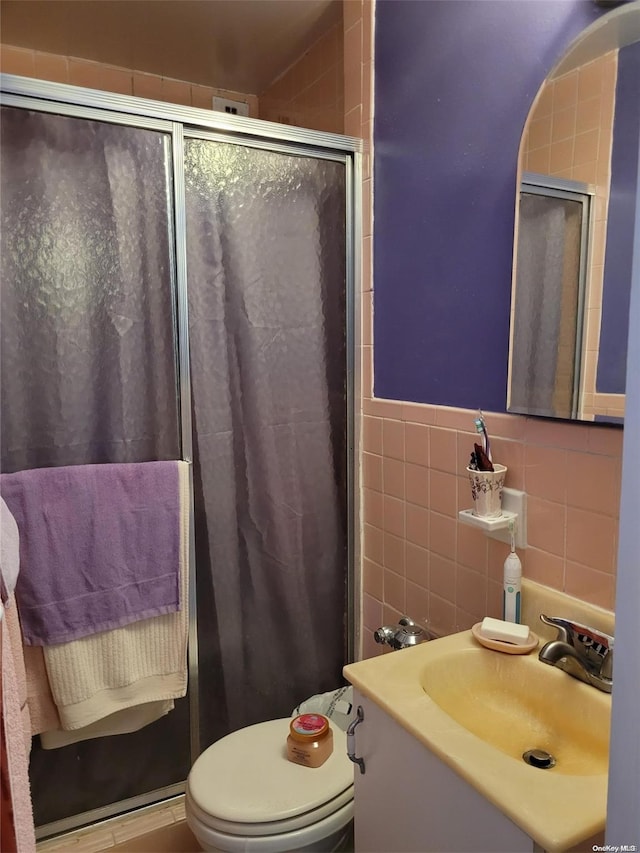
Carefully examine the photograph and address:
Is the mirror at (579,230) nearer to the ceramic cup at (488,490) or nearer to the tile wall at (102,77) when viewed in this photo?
the ceramic cup at (488,490)

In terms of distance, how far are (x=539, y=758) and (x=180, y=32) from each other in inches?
90.6

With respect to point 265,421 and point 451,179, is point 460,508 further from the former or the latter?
point 451,179

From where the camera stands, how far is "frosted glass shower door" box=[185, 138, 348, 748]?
5.47 ft

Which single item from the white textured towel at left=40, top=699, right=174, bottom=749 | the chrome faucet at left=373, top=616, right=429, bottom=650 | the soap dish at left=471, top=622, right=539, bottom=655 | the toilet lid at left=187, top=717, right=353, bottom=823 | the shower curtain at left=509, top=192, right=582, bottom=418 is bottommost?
the white textured towel at left=40, top=699, right=174, bottom=749

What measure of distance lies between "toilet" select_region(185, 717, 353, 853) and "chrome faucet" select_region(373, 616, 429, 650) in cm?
27

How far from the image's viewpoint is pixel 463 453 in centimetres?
149

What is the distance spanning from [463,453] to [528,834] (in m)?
0.85

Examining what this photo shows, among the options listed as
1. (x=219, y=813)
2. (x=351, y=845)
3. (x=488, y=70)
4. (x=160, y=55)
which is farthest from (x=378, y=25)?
(x=351, y=845)

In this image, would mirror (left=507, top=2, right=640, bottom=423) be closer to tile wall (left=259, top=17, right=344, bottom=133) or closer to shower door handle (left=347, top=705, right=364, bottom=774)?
shower door handle (left=347, top=705, right=364, bottom=774)

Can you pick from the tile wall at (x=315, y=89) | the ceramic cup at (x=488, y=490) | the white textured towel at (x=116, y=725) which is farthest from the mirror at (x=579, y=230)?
the white textured towel at (x=116, y=725)

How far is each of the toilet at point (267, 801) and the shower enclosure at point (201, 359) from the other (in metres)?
0.36

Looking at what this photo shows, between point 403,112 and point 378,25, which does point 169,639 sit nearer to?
point 403,112

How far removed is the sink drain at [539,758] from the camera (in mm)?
1038

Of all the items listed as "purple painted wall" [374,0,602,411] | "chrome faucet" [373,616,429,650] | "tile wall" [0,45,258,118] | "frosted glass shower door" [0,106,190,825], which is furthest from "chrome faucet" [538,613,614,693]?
"tile wall" [0,45,258,118]
